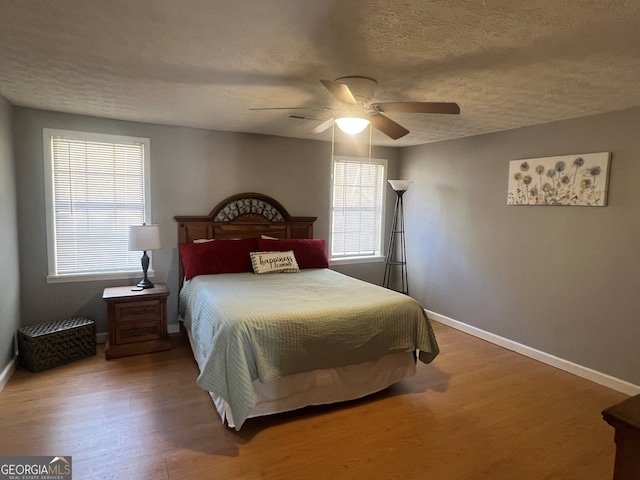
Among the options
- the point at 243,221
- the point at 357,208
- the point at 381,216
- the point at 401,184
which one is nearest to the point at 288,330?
the point at 243,221

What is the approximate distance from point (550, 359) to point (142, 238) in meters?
4.00

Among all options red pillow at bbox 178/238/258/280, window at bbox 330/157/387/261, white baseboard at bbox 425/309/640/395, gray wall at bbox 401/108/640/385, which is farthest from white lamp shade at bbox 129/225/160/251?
white baseboard at bbox 425/309/640/395

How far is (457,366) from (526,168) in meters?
2.02

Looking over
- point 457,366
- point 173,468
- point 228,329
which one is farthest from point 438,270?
point 173,468

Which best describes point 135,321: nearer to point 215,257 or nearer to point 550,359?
point 215,257

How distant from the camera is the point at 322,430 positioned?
2.52 m

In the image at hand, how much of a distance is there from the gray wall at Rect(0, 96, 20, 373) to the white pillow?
6.70 feet

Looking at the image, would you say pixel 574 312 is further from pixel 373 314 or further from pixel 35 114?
pixel 35 114

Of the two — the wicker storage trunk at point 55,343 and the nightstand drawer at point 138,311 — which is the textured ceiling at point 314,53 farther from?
the wicker storage trunk at point 55,343

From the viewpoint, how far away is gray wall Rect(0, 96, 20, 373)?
9.89 ft

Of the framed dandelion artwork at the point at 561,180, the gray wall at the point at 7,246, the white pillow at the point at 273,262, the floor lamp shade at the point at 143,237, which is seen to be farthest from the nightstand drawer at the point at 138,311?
the framed dandelion artwork at the point at 561,180

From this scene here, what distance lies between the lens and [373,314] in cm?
279

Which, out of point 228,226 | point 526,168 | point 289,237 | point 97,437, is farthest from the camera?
point 289,237

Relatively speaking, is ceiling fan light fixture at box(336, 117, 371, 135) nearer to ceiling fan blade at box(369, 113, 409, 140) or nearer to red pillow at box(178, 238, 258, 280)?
ceiling fan blade at box(369, 113, 409, 140)
